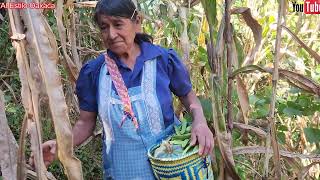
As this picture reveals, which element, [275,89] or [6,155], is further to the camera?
[275,89]

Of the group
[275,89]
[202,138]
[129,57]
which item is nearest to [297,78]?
[275,89]

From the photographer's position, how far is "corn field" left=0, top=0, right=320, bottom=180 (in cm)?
71

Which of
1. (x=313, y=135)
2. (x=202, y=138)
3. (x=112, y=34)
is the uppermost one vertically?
(x=112, y=34)

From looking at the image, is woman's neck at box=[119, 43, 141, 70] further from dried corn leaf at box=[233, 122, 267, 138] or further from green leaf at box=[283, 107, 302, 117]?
green leaf at box=[283, 107, 302, 117]

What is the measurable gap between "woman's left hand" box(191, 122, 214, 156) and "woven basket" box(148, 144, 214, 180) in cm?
2

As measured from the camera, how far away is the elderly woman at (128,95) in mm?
1012

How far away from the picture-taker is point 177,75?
1.09m

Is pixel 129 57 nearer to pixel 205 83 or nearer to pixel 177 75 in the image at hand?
pixel 177 75

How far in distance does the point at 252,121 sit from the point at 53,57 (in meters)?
0.86

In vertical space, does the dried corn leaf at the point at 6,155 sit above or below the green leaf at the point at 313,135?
above

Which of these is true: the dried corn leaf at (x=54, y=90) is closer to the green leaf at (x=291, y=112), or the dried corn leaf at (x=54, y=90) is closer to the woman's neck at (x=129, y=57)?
the woman's neck at (x=129, y=57)

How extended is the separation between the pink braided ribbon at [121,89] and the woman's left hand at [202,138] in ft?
0.42

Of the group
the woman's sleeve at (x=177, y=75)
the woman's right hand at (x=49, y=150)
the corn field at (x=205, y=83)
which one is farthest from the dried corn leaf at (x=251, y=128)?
the woman's right hand at (x=49, y=150)

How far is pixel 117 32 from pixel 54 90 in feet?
1.18
